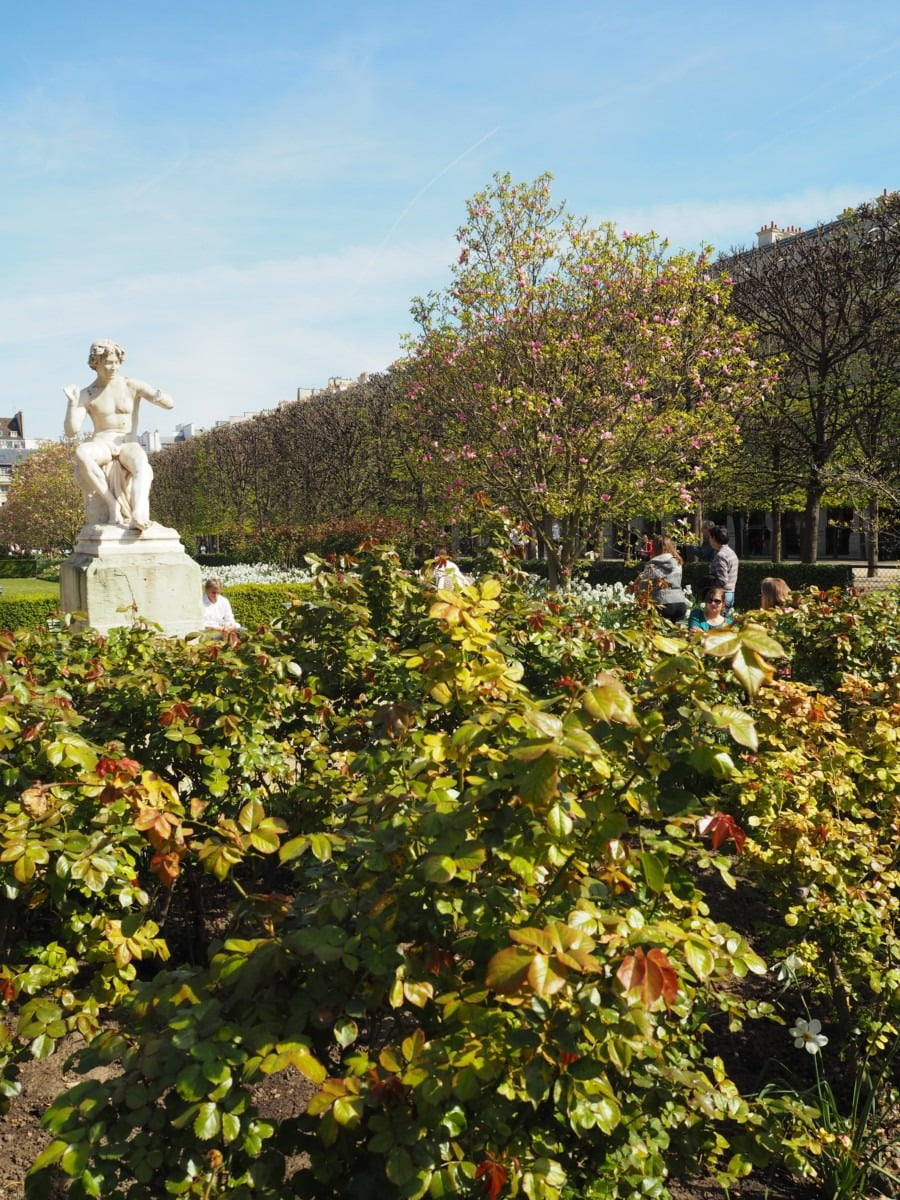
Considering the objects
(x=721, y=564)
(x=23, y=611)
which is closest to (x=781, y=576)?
(x=721, y=564)

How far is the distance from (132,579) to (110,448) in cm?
147

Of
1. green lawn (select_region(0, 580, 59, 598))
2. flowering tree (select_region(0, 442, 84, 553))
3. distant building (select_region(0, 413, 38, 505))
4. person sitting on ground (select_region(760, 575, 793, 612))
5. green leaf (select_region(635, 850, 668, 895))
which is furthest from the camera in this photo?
distant building (select_region(0, 413, 38, 505))

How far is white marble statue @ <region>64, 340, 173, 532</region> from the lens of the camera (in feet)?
30.9

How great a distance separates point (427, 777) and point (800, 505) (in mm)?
29437

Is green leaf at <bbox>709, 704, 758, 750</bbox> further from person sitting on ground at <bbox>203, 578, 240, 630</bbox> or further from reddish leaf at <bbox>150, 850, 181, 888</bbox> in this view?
person sitting on ground at <bbox>203, 578, 240, 630</bbox>

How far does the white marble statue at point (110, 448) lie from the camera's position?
941 cm

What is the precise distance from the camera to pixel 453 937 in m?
2.07

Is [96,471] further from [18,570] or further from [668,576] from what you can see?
[18,570]

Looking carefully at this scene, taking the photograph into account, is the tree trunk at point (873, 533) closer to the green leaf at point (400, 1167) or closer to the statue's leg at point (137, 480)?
the statue's leg at point (137, 480)

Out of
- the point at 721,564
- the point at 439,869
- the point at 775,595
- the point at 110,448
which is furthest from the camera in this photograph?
the point at 721,564

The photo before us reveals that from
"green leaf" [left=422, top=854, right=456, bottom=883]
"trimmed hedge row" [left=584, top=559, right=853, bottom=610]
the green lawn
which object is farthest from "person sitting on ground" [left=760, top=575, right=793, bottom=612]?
the green lawn

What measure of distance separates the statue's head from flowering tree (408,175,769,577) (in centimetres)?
577

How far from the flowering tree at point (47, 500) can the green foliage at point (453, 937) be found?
45297 millimetres

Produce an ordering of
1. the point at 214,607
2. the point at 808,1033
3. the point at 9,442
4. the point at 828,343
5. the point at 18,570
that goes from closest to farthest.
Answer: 1. the point at 808,1033
2. the point at 214,607
3. the point at 828,343
4. the point at 18,570
5. the point at 9,442
